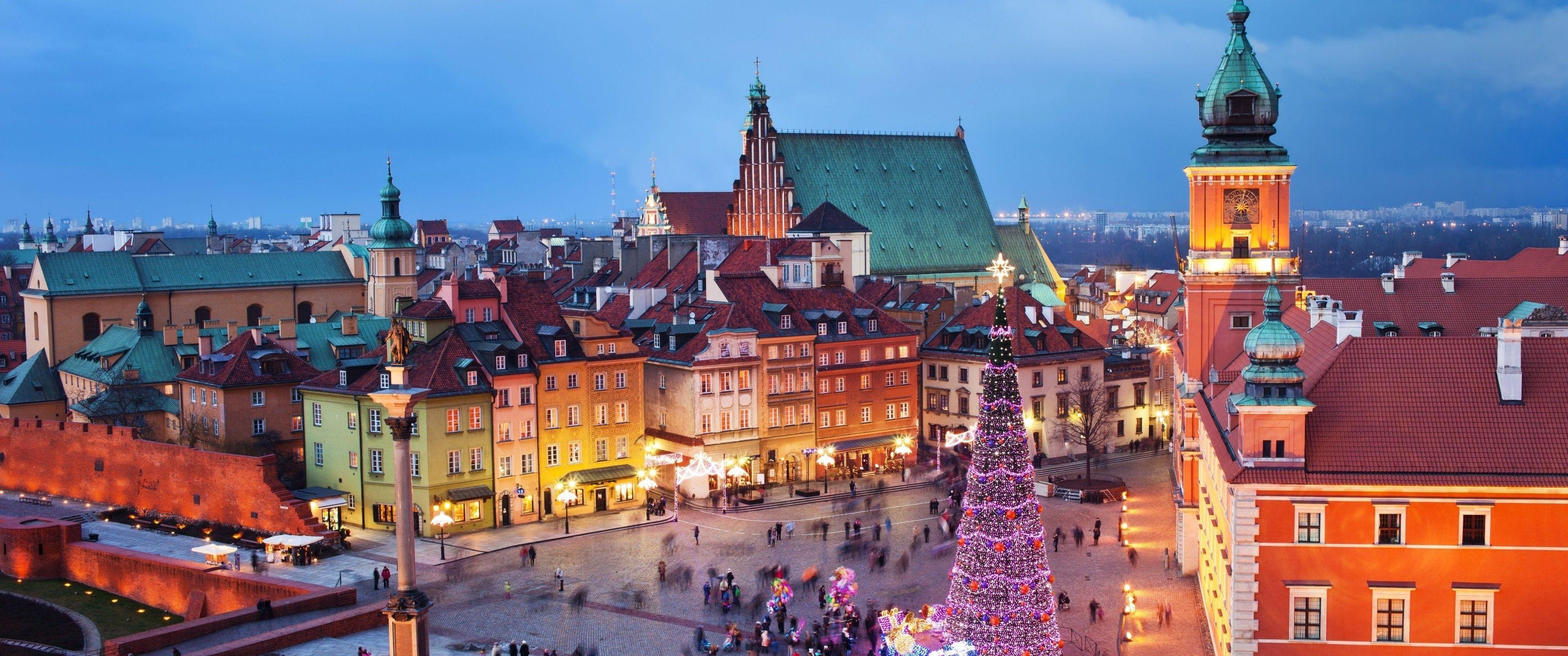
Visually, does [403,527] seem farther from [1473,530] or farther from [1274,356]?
[1473,530]

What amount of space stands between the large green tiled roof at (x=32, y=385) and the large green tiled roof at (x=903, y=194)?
4189 centimetres

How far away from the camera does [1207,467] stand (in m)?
43.4

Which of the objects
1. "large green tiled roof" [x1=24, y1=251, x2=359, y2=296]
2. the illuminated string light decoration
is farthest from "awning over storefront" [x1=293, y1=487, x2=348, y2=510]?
"large green tiled roof" [x1=24, y1=251, x2=359, y2=296]

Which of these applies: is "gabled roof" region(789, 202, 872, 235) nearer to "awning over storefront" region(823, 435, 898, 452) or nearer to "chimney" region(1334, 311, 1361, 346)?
"awning over storefront" region(823, 435, 898, 452)

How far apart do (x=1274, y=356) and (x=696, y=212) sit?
83465 mm

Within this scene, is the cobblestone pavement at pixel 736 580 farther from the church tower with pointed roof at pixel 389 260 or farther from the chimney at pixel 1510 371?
the church tower with pointed roof at pixel 389 260

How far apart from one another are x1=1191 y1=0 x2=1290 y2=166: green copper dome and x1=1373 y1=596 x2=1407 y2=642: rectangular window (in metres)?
21.9

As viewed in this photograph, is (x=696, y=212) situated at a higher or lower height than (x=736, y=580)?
higher

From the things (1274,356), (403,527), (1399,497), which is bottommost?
(403,527)

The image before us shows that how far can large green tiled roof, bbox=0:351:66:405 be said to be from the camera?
73.2 metres

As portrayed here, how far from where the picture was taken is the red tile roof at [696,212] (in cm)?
11300

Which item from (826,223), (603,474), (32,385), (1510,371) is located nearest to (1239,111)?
(1510,371)

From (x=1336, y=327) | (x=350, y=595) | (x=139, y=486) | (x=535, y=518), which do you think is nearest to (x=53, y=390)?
(x=139, y=486)

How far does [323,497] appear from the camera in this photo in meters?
57.2
